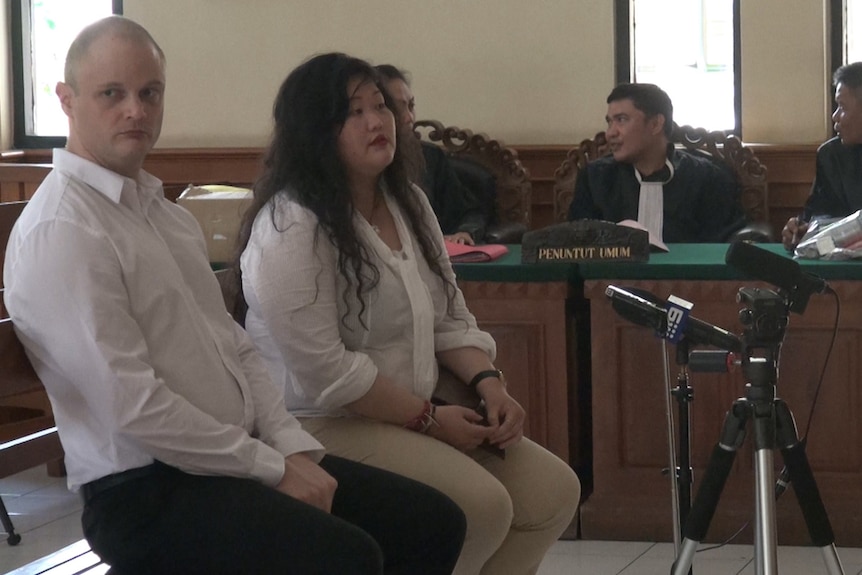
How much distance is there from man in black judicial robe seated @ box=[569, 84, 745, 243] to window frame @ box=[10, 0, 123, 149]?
9.11 ft

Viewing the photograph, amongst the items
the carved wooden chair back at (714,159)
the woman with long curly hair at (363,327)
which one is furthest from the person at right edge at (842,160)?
the woman with long curly hair at (363,327)

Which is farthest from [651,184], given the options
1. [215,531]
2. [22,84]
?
[22,84]

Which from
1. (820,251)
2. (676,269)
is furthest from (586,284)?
(820,251)

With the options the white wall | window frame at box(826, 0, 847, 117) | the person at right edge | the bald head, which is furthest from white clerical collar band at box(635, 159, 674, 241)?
the bald head

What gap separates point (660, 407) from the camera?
10.8 ft

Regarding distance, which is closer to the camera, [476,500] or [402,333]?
[476,500]

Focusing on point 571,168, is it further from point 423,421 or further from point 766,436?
point 766,436

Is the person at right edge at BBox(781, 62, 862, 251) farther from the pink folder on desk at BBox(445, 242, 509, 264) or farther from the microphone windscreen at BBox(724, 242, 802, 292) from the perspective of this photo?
the microphone windscreen at BBox(724, 242, 802, 292)

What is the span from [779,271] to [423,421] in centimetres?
71

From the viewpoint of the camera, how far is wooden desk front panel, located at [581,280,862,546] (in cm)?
319

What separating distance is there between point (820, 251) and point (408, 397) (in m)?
1.40

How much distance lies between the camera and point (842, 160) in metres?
4.47

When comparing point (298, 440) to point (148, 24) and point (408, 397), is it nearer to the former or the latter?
point (408, 397)

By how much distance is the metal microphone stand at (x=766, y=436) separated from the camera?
6.24 feet
